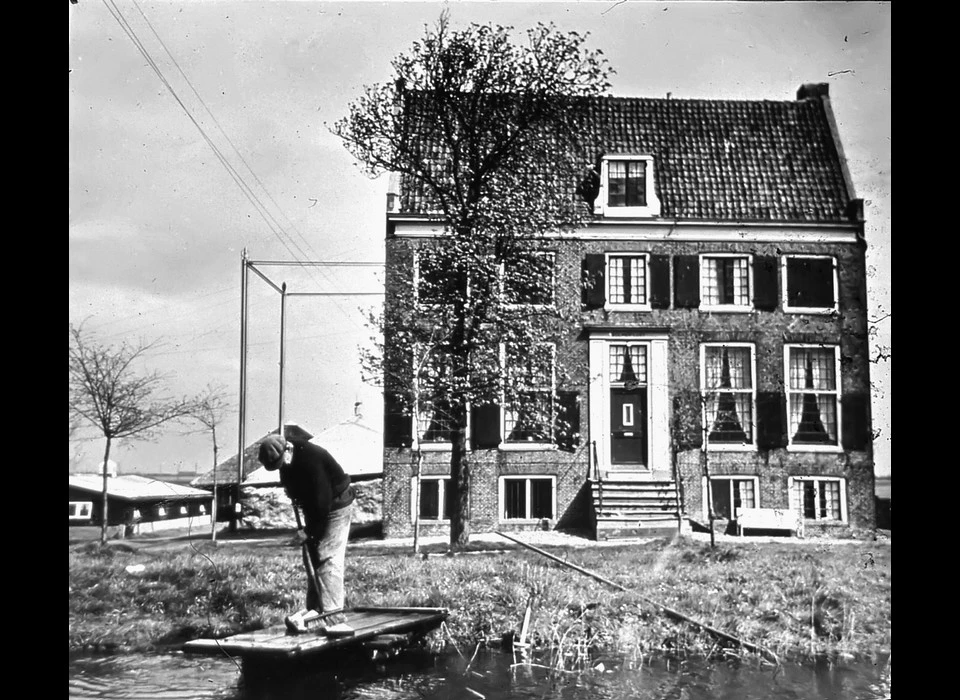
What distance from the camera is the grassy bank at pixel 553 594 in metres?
4.32

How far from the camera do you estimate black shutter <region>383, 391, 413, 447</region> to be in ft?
14.5

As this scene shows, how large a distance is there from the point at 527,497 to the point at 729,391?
1.36 meters

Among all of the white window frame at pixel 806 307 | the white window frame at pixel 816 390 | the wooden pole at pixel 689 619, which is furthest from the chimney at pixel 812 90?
the wooden pole at pixel 689 619

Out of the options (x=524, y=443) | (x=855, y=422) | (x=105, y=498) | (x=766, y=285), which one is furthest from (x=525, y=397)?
(x=105, y=498)

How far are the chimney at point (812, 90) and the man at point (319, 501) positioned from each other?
3.50 metres

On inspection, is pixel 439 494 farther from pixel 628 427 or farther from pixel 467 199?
pixel 467 199

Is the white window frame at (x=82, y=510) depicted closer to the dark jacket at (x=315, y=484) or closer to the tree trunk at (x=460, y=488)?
the dark jacket at (x=315, y=484)

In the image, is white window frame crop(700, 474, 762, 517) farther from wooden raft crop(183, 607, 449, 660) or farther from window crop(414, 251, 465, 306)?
window crop(414, 251, 465, 306)

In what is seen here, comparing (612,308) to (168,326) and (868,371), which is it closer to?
(868,371)

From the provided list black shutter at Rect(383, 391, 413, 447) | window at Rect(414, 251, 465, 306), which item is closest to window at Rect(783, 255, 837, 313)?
window at Rect(414, 251, 465, 306)

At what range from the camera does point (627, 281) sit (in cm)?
472

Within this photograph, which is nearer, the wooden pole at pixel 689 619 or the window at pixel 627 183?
the wooden pole at pixel 689 619
